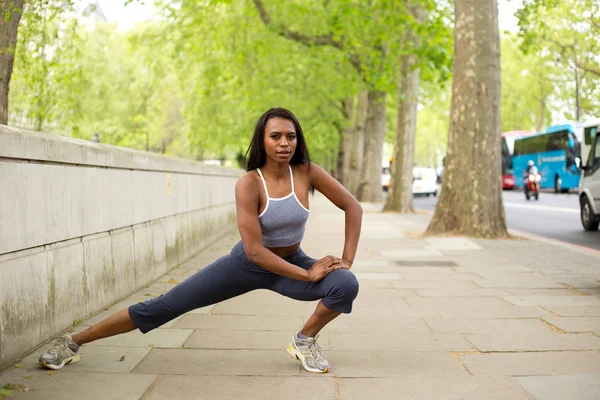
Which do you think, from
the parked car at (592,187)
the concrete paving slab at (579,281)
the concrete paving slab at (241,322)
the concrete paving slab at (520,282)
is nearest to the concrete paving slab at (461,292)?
the concrete paving slab at (520,282)

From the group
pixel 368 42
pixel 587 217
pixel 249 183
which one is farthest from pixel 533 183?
pixel 249 183

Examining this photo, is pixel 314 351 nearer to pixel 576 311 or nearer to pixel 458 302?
pixel 458 302

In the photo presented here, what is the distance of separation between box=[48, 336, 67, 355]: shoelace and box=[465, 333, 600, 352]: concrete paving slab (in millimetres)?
2525

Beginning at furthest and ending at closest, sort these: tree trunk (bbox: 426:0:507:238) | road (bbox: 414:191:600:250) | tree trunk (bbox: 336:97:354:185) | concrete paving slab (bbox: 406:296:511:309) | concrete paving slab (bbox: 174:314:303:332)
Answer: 1. tree trunk (bbox: 336:97:354:185)
2. road (bbox: 414:191:600:250)
3. tree trunk (bbox: 426:0:507:238)
4. concrete paving slab (bbox: 406:296:511:309)
5. concrete paving slab (bbox: 174:314:303:332)

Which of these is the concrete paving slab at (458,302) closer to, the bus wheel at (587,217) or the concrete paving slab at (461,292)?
the concrete paving slab at (461,292)

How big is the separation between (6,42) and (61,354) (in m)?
4.51

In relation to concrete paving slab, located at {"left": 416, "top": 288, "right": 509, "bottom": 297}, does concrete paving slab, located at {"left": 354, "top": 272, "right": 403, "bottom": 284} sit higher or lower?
lower

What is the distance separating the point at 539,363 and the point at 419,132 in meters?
104

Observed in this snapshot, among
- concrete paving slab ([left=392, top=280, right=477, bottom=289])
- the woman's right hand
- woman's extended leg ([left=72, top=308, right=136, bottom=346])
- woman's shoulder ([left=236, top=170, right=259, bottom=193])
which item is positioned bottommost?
concrete paving slab ([left=392, top=280, right=477, bottom=289])

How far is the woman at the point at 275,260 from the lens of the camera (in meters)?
4.13

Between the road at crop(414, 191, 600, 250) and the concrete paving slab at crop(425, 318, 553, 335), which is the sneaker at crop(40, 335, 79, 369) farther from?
the road at crop(414, 191, 600, 250)

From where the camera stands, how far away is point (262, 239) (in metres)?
4.23

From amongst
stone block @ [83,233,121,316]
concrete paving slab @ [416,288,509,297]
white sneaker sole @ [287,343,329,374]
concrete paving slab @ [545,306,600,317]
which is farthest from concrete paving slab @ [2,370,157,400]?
concrete paving slab @ [416,288,509,297]

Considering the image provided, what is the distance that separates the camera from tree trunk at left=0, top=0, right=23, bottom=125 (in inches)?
295
